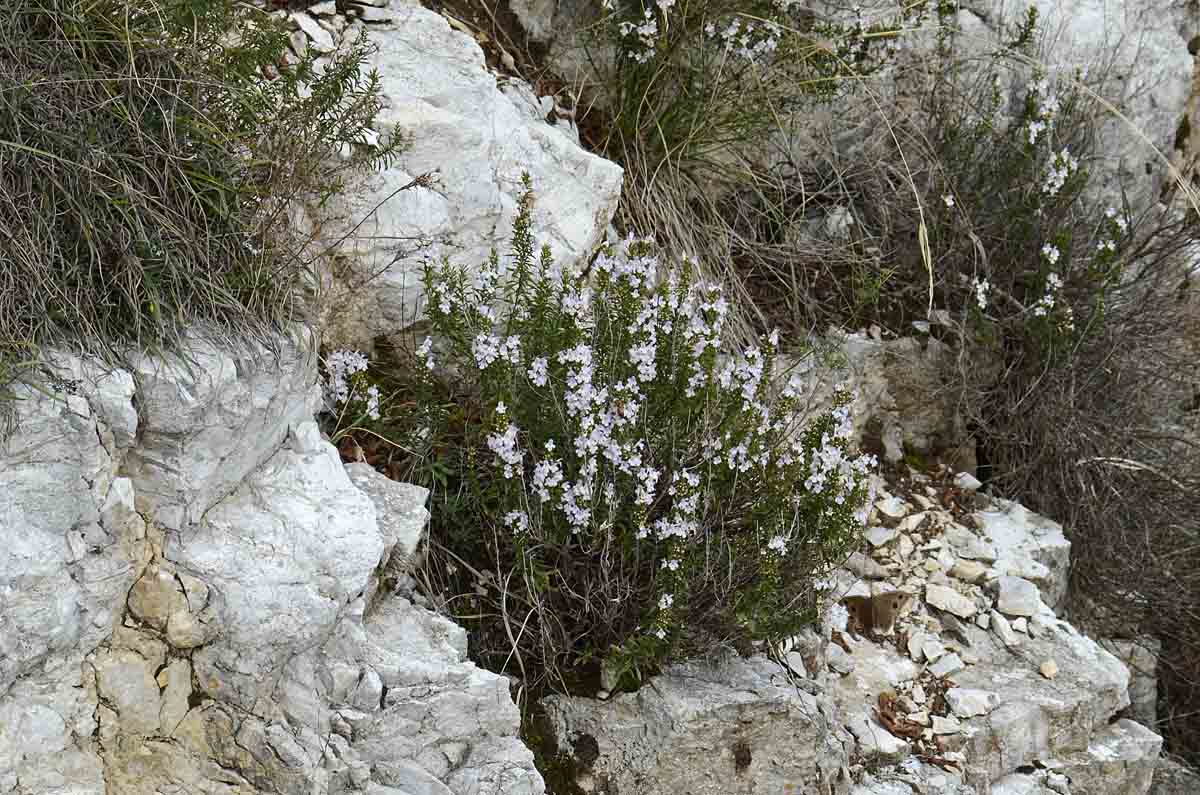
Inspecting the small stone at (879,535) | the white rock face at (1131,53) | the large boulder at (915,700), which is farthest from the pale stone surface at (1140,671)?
the white rock face at (1131,53)

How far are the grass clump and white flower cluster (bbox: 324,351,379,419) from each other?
261 mm

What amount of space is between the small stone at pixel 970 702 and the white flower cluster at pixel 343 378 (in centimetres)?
184

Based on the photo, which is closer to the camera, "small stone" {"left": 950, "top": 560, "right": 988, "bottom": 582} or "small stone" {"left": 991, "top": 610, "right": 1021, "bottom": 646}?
"small stone" {"left": 991, "top": 610, "right": 1021, "bottom": 646}

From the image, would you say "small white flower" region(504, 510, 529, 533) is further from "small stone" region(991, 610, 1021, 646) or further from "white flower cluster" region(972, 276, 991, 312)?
"white flower cluster" region(972, 276, 991, 312)

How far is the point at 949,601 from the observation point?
147 inches

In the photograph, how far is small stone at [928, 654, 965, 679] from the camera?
139 inches

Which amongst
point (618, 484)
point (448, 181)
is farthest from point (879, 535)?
point (448, 181)

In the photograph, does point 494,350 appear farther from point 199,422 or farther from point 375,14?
point 375,14

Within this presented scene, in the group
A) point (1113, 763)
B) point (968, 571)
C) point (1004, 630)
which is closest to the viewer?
A: point (1113, 763)

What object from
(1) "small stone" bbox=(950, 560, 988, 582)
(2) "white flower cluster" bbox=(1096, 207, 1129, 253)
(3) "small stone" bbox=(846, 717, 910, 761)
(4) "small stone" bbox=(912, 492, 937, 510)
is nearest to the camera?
(3) "small stone" bbox=(846, 717, 910, 761)

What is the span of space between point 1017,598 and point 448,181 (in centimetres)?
221

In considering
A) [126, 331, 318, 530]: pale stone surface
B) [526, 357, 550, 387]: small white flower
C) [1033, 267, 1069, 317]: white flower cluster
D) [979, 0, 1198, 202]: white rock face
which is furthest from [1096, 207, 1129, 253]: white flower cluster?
[126, 331, 318, 530]: pale stone surface

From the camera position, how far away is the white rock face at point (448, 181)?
3207mm

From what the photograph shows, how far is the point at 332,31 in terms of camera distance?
11.3 ft
